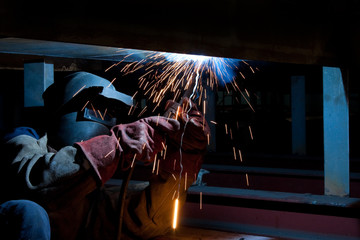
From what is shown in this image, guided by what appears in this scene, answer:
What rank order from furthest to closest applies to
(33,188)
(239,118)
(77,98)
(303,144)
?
(239,118) < (303,144) < (77,98) < (33,188)

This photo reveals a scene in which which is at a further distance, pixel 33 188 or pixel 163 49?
pixel 33 188

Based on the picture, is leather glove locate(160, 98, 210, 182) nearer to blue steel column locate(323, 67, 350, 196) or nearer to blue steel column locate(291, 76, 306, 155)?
blue steel column locate(323, 67, 350, 196)

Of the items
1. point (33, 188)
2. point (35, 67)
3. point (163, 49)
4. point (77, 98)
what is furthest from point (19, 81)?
point (163, 49)

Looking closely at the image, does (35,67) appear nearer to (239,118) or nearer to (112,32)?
(112,32)

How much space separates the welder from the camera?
181 centimetres

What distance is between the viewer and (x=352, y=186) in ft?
14.1

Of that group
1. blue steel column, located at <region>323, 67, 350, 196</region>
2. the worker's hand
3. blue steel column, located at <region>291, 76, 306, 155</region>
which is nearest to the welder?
the worker's hand

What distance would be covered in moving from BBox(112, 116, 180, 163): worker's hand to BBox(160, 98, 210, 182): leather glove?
82mm

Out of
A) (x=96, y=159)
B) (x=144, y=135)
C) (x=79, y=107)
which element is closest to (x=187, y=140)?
(x=144, y=135)

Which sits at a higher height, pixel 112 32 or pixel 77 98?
pixel 112 32

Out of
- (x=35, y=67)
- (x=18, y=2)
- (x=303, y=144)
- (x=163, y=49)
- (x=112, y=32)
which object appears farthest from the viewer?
(x=303, y=144)

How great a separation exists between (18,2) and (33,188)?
0.97 m

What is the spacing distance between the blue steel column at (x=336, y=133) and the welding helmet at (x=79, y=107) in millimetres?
1635

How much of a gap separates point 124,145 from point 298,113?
7185 mm
